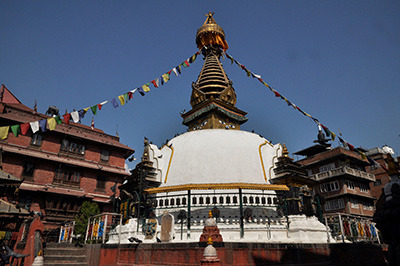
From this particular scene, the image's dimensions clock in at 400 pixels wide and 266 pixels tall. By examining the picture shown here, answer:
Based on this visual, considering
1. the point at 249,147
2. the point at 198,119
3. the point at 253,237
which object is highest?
the point at 198,119

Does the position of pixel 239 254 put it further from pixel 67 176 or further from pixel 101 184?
pixel 101 184

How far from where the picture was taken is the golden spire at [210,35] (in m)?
30.5

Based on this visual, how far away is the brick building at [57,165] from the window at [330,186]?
24578 mm

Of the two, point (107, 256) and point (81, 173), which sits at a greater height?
point (81, 173)

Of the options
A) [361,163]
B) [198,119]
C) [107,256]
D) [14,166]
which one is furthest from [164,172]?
[361,163]

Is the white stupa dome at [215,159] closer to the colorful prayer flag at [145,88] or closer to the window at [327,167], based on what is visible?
the colorful prayer flag at [145,88]

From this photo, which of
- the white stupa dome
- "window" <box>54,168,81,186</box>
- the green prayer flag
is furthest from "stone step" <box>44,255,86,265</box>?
"window" <box>54,168,81,186</box>

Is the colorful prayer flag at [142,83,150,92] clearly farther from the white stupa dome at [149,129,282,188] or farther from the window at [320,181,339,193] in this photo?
the window at [320,181,339,193]

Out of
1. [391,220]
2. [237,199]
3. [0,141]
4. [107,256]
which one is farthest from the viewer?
[0,141]

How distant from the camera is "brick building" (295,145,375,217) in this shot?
31.5m

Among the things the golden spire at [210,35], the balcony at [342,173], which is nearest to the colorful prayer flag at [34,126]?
the golden spire at [210,35]

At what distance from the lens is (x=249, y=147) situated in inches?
637

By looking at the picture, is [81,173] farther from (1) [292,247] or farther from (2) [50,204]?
(1) [292,247]

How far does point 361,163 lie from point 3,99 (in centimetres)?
4295
